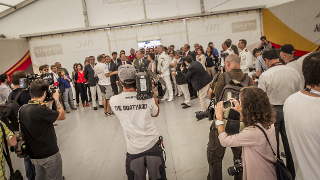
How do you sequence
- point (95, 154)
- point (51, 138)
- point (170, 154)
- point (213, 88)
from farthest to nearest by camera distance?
point (95, 154)
point (170, 154)
point (213, 88)
point (51, 138)

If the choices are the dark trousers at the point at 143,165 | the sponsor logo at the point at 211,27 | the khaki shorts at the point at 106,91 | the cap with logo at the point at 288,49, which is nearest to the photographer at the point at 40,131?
the dark trousers at the point at 143,165

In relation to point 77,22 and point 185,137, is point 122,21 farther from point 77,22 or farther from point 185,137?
point 185,137

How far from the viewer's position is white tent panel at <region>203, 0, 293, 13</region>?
420 inches

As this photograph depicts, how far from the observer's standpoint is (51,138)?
249cm

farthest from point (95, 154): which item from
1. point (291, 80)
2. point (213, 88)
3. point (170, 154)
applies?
point (291, 80)

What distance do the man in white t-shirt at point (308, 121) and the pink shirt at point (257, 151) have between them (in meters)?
0.27

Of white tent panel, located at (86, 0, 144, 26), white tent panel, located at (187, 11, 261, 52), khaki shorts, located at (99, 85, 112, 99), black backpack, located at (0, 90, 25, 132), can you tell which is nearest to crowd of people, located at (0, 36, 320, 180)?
black backpack, located at (0, 90, 25, 132)

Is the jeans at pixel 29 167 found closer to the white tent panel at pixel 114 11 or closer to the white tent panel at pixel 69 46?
the white tent panel at pixel 69 46

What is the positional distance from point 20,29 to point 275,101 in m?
12.3

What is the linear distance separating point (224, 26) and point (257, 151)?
9.91 m

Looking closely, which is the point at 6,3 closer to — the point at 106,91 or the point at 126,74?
the point at 106,91

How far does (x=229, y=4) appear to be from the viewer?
10.8m

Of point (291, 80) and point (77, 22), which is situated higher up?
point (77, 22)

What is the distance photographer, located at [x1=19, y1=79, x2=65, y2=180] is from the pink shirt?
76.7 inches
